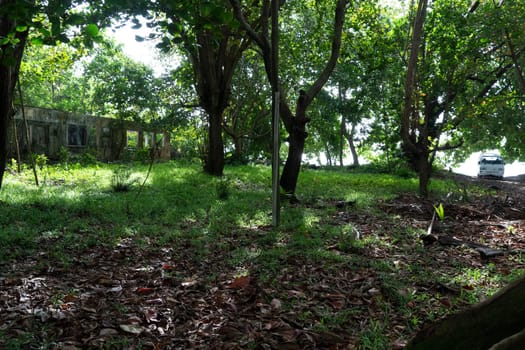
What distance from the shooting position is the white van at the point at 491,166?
2512 cm

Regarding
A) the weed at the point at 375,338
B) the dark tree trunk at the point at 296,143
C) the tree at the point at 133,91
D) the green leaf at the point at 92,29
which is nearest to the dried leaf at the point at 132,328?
the weed at the point at 375,338

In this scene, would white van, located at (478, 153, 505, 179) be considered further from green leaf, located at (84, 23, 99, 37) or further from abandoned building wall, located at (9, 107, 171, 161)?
green leaf, located at (84, 23, 99, 37)

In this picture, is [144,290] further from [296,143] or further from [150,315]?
[296,143]

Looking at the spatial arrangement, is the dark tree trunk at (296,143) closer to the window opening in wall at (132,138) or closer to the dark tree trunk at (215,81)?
the dark tree trunk at (215,81)

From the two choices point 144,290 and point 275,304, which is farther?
point 144,290

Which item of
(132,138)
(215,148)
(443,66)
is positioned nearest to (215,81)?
(215,148)

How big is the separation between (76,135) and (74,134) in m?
0.15

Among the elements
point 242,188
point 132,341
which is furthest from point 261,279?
point 242,188

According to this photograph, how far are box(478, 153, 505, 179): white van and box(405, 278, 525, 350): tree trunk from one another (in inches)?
1076

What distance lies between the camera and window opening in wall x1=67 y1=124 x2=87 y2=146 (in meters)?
19.3

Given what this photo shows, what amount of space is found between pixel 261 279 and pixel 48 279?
2069 millimetres

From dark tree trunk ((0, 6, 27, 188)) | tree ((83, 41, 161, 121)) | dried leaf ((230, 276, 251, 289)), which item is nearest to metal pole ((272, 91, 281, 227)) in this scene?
dried leaf ((230, 276, 251, 289))

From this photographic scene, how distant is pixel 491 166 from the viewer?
25.3 m

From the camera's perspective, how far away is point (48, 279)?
3.77 metres
